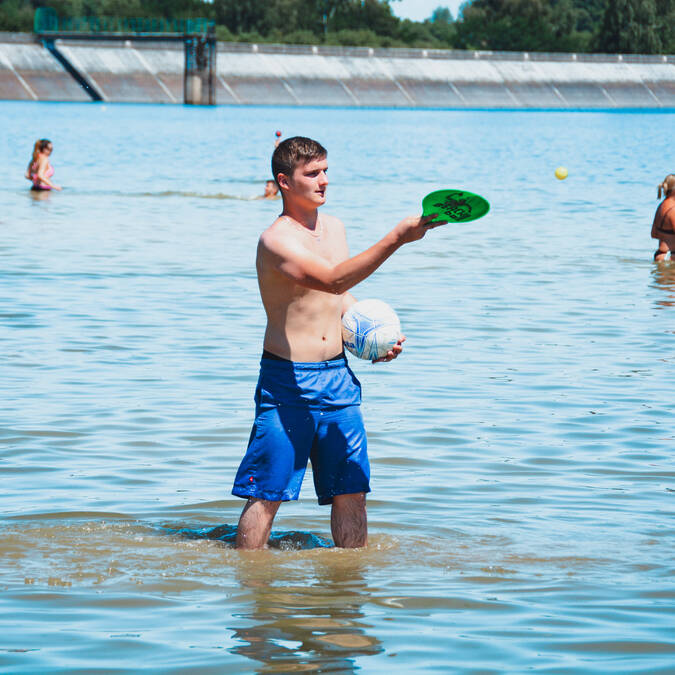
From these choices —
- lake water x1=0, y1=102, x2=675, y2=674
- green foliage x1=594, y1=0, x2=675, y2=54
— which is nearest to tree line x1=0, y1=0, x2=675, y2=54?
green foliage x1=594, y1=0, x2=675, y2=54

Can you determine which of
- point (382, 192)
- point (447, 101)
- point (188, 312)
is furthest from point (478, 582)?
point (447, 101)

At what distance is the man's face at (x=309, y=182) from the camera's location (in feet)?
20.2

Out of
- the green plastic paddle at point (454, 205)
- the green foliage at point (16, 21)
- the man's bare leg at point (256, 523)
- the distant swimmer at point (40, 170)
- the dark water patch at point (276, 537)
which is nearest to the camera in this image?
the green plastic paddle at point (454, 205)

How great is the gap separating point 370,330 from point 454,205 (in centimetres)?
108

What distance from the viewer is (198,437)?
920 centimetres

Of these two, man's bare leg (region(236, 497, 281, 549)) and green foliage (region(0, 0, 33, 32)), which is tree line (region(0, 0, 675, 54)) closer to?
green foliage (region(0, 0, 33, 32))

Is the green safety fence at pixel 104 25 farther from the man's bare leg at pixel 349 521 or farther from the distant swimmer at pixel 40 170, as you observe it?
the man's bare leg at pixel 349 521

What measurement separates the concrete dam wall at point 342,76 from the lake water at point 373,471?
7741 cm

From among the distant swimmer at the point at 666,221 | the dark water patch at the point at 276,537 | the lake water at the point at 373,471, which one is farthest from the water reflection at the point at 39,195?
the dark water patch at the point at 276,537

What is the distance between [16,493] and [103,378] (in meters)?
3.25

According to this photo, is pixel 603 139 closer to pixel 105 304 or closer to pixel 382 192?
pixel 382 192

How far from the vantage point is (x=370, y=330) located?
648cm

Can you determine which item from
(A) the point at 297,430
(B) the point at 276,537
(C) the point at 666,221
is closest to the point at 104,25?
(C) the point at 666,221

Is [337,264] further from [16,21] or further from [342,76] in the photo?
[16,21]
